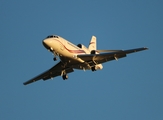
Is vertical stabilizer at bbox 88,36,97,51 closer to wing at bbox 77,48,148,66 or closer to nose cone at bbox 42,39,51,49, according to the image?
wing at bbox 77,48,148,66

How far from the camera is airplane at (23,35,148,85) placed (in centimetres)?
4018

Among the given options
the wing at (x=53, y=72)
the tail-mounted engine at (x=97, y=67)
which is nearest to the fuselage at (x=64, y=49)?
the tail-mounted engine at (x=97, y=67)

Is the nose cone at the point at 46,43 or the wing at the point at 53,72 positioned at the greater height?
the nose cone at the point at 46,43

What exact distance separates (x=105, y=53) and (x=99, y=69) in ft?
13.9

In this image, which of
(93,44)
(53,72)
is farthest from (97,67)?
(93,44)

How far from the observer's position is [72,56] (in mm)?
41406

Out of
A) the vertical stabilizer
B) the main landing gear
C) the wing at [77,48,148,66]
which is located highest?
the vertical stabilizer

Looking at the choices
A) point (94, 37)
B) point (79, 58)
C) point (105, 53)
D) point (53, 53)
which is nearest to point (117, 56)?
point (105, 53)

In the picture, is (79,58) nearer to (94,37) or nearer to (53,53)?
(53,53)

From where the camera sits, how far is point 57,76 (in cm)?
4688

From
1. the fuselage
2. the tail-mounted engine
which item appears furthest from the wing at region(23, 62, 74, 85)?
the tail-mounted engine

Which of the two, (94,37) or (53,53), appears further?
(94,37)

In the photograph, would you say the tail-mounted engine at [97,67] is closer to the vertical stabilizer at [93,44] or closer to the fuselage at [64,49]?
the fuselage at [64,49]

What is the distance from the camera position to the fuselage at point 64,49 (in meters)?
39.8
